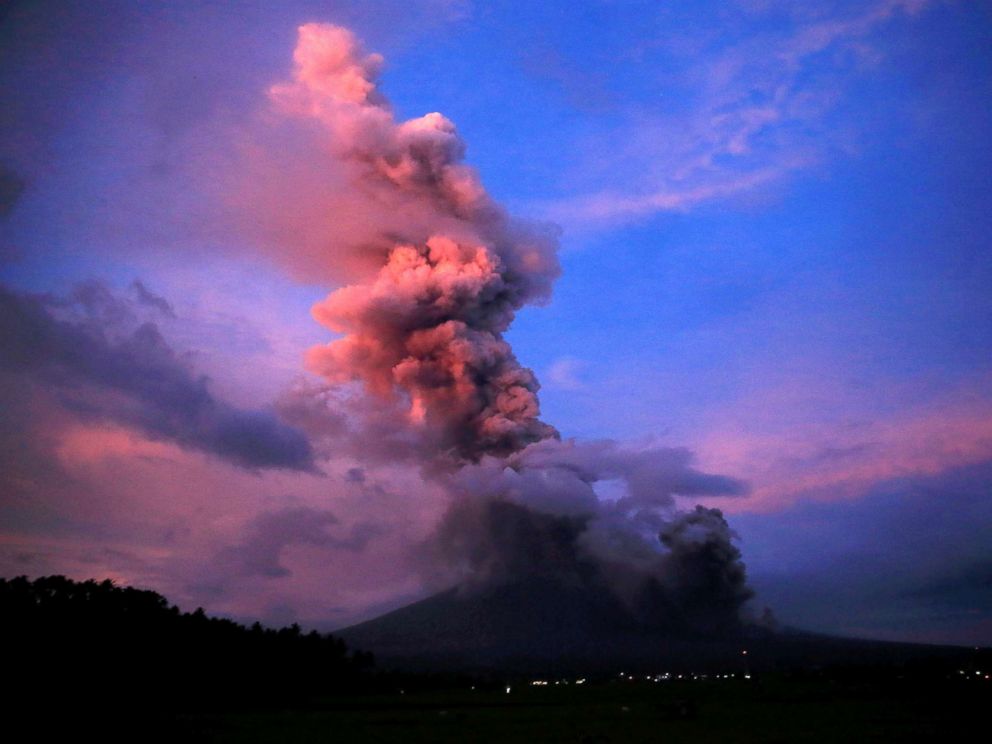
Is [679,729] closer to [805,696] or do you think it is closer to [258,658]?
[805,696]

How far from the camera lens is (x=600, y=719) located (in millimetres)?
42094

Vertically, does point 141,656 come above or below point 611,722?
above

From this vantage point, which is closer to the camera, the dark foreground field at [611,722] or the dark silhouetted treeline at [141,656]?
the dark foreground field at [611,722]

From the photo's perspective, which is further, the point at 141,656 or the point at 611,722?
the point at 141,656

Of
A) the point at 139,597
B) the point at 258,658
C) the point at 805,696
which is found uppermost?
the point at 139,597

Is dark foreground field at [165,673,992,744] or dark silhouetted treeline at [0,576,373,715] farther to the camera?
dark silhouetted treeline at [0,576,373,715]

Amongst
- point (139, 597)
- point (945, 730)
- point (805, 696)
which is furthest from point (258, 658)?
point (945, 730)

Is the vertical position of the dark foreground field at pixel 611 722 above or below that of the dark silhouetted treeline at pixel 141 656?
below

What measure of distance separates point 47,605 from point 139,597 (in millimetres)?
8390

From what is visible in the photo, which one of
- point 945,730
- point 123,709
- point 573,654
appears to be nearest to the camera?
point 945,730

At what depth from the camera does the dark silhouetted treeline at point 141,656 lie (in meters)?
46.7

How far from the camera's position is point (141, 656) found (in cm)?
5803

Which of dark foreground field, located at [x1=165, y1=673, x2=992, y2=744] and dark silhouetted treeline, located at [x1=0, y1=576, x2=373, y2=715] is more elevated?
dark silhouetted treeline, located at [x1=0, y1=576, x2=373, y2=715]

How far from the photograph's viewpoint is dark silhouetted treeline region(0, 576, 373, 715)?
153ft
